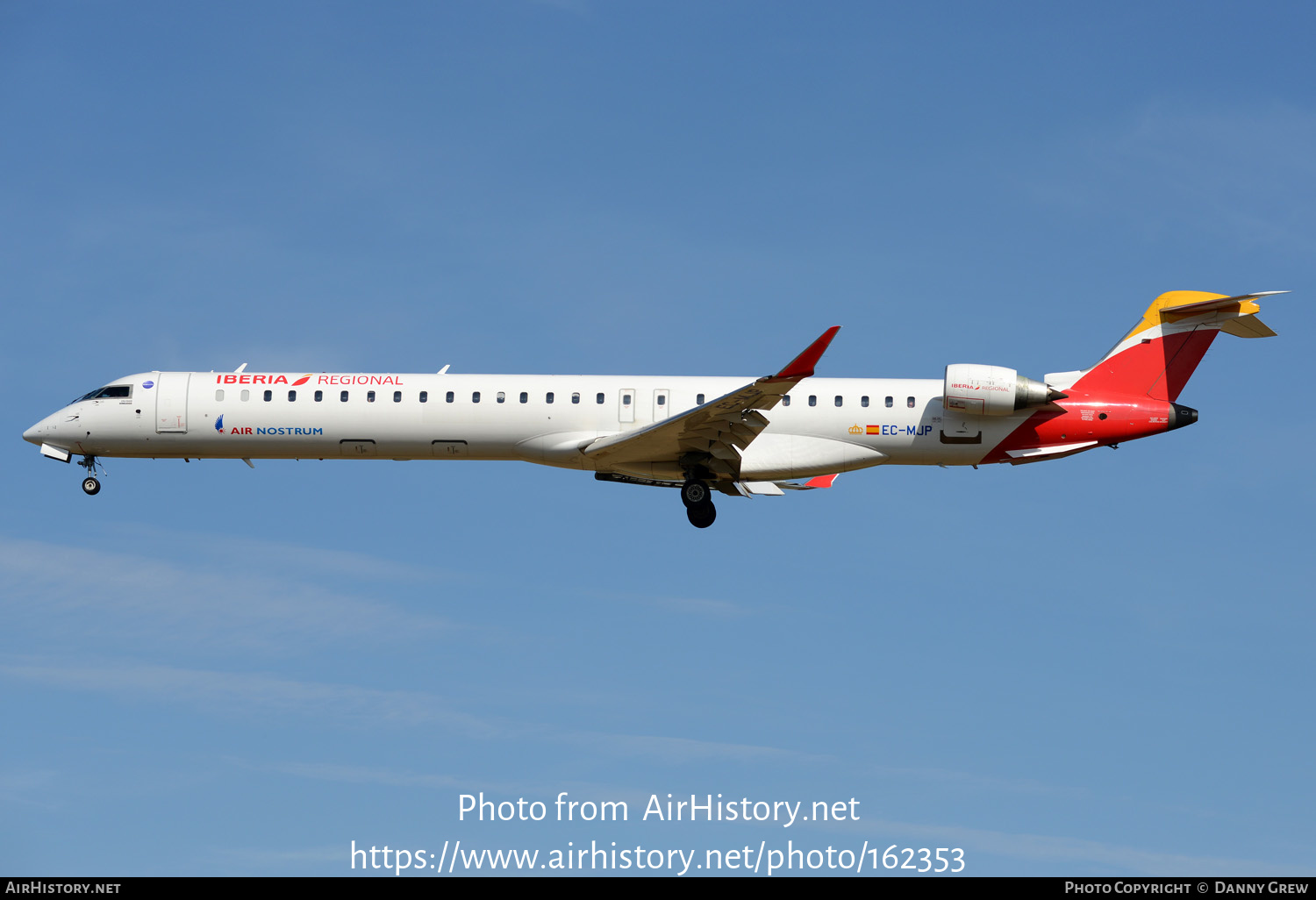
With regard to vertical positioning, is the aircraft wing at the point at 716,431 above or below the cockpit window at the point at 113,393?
below

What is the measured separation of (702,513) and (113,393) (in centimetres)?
1414

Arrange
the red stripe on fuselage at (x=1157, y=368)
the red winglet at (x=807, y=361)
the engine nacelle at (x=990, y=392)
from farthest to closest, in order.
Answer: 1. the red stripe on fuselage at (x=1157, y=368)
2. the engine nacelle at (x=990, y=392)
3. the red winglet at (x=807, y=361)

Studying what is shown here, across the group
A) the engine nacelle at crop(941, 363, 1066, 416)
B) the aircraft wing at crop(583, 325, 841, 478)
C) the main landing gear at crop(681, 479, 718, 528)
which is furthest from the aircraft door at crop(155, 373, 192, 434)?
the engine nacelle at crop(941, 363, 1066, 416)

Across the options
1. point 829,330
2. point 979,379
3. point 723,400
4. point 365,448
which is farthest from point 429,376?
point 979,379

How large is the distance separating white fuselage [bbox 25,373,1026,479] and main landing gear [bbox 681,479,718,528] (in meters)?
0.55

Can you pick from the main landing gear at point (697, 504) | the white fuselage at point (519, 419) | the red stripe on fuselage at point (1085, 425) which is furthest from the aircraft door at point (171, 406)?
the red stripe on fuselage at point (1085, 425)

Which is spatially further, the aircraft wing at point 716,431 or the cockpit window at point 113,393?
the cockpit window at point 113,393

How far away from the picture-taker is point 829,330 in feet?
86.0

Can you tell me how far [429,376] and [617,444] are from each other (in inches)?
191

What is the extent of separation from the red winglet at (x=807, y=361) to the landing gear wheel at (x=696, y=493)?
433 cm

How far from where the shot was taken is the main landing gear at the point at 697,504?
100ft

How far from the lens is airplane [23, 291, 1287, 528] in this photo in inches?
1204

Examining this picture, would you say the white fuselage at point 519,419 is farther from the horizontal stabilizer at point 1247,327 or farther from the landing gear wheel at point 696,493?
the horizontal stabilizer at point 1247,327

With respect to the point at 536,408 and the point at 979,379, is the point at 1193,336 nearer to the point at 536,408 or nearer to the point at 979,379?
the point at 979,379
